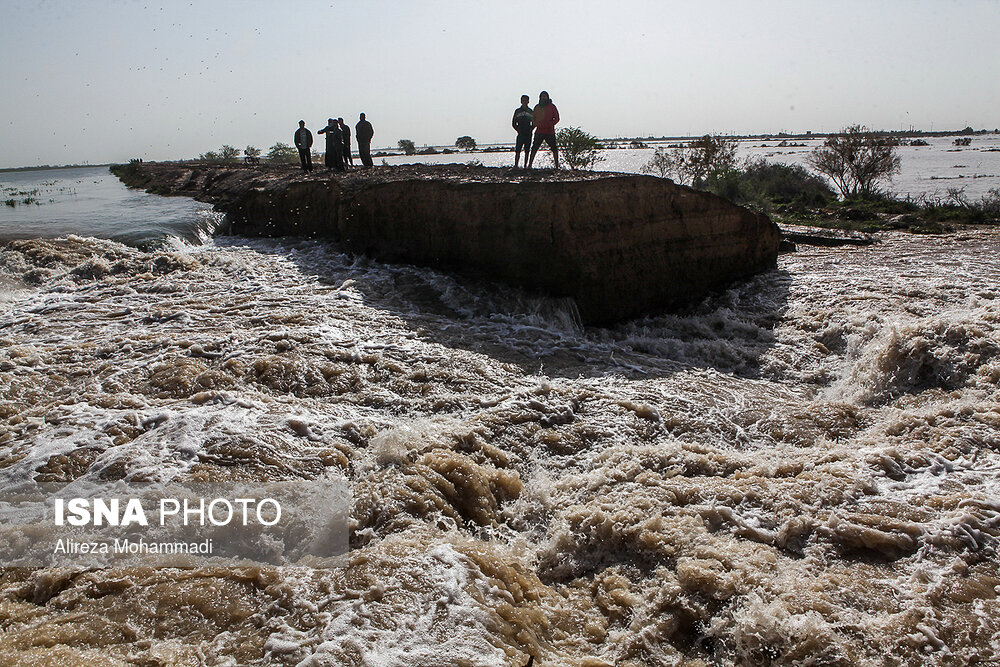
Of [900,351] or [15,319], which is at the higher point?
[15,319]

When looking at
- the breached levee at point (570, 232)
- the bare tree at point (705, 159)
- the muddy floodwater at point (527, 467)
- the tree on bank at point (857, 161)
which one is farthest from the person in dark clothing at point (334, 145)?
the tree on bank at point (857, 161)

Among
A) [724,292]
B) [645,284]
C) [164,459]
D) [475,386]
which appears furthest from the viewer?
[724,292]

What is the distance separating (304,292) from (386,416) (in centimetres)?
391

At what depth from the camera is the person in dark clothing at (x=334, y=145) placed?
1467 cm

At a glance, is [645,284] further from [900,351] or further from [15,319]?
[15,319]

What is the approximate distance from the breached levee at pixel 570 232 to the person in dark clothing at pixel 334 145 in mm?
4117

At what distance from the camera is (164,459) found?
396cm

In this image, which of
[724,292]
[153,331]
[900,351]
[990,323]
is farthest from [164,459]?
[724,292]

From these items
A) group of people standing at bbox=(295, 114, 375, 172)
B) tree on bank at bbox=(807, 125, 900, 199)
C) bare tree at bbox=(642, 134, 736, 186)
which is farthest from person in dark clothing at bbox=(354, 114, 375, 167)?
tree on bank at bbox=(807, 125, 900, 199)

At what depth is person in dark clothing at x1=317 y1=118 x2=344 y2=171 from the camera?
14672 millimetres

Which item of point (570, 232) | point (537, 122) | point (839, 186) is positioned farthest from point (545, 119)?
point (839, 186)

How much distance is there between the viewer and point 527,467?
4395mm

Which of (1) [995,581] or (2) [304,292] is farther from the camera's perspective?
(2) [304,292]

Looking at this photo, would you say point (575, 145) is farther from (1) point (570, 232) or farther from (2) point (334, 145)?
(1) point (570, 232)
